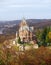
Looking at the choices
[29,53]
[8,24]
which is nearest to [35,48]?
[29,53]

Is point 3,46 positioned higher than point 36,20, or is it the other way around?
point 36,20

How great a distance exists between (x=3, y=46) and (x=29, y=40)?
0.33 meters

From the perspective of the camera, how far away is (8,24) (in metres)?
4.96

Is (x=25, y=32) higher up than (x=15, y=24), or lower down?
lower down

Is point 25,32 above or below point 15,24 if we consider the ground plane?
below

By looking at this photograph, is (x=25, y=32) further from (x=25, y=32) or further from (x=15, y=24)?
(x=15, y=24)

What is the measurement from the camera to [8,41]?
497 centimetres

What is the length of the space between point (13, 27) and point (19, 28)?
8 cm

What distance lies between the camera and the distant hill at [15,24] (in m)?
4.95

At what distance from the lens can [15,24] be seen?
4961 mm

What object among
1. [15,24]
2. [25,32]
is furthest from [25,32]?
[15,24]

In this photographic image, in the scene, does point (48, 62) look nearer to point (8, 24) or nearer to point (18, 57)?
point (18, 57)

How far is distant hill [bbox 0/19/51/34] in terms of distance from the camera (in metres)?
4.95

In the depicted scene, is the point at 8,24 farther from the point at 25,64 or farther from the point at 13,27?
the point at 25,64
